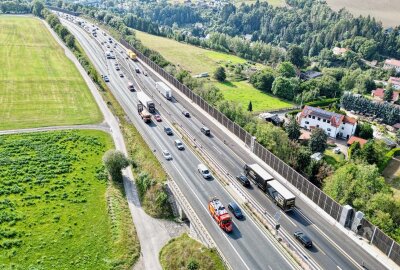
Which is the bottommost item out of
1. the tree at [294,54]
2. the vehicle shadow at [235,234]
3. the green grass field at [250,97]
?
the green grass field at [250,97]

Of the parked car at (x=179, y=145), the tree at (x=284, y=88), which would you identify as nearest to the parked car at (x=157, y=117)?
the parked car at (x=179, y=145)

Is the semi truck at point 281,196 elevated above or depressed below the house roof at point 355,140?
above

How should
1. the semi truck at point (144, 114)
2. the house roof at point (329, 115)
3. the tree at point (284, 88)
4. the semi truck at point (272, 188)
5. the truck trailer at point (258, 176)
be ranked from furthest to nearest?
the tree at point (284, 88) → the house roof at point (329, 115) → the semi truck at point (144, 114) → the truck trailer at point (258, 176) → the semi truck at point (272, 188)

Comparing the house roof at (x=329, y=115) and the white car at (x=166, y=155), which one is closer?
the white car at (x=166, y=155)

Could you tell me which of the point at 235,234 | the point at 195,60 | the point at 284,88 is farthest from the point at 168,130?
the point at 195,60

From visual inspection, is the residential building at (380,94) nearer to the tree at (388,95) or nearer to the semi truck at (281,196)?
the tree at (388,95)

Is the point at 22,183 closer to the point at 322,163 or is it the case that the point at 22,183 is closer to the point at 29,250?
the point at 29,250

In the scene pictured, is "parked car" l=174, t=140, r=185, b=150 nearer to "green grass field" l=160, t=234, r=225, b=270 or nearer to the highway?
the highway
